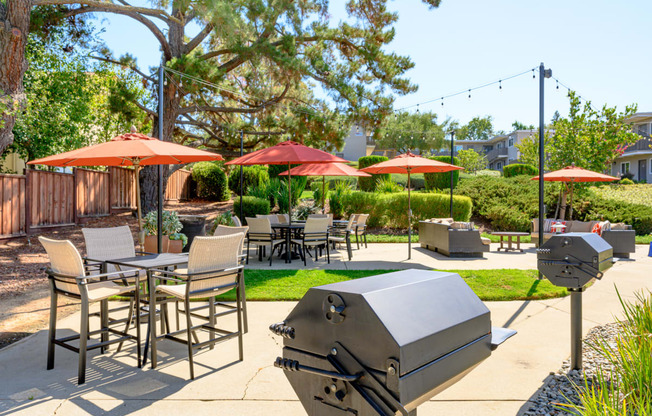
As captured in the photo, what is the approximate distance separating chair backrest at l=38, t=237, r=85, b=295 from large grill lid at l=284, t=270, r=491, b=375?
8.51ft

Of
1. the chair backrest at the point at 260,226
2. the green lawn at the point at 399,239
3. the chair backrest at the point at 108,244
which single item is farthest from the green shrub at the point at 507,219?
the chair backrest at the point at 108,244

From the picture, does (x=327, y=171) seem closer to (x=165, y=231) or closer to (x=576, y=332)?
(x=165, y=231)

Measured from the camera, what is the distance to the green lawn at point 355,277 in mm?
5621

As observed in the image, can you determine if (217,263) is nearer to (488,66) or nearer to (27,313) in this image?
(27,313)

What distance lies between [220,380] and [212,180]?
16.7 metres

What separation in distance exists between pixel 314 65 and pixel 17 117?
717 centimetres

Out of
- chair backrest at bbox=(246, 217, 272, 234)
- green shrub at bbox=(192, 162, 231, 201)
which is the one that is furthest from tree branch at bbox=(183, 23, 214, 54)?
chair backrest at bbox=(246, 217, 272, 234)

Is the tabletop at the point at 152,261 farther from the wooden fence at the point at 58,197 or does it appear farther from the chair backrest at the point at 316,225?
the wooden fence at the point at 58,197

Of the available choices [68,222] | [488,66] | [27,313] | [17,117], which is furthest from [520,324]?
[68,222]

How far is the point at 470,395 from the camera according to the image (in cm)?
290

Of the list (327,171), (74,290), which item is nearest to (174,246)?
(327,171)

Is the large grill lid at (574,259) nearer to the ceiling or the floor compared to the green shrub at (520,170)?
nearer to the floor

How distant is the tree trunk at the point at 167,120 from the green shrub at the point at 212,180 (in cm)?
572

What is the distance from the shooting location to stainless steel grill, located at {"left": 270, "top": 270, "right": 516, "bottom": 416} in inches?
46.6
